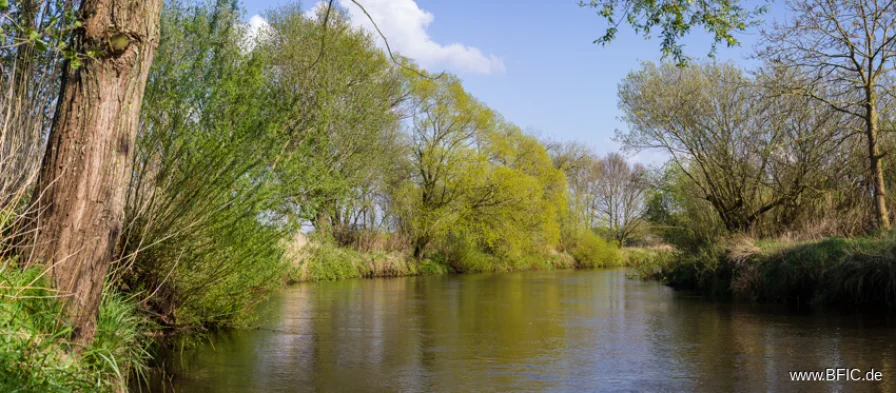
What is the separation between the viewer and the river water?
676 cm

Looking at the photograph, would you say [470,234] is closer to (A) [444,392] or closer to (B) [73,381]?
(A) [444,392]

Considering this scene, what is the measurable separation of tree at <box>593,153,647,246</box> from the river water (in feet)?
120

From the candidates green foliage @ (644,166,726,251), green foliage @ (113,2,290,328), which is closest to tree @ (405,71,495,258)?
green foliage @ (644,166,726,251)

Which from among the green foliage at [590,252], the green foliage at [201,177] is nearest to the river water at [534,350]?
the green foliage at [201,177]

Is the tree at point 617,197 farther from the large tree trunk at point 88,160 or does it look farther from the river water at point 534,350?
the large tree trunk at point 88,160

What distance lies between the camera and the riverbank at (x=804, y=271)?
1205 cm

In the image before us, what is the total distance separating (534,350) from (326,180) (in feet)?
14.9

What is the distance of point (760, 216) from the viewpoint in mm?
19828

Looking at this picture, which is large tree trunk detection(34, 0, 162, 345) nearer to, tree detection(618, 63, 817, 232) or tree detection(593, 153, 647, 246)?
tree detection(618, 63, 817, 232)

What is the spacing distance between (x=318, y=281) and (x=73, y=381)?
58.5 feet

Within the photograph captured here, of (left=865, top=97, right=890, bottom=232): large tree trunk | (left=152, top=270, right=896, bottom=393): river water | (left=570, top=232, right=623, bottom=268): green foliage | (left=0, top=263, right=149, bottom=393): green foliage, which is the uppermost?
(left=865, top=97, right=890, bottom=232): large tree trunk

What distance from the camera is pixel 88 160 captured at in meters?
4.79

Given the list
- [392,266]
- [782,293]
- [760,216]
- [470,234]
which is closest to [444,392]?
[782,293]

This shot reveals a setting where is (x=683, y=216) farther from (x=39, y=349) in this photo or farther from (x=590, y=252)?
(x=39, y=349)
